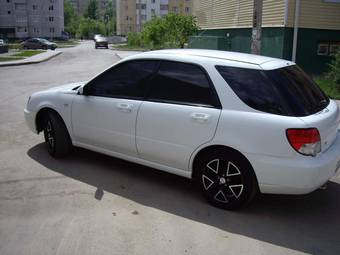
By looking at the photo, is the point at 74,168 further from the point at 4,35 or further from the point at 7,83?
the point at 4,35

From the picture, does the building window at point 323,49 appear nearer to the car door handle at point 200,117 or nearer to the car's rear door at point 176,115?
the car's rear door at point 176,115

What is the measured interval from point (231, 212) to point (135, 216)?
3.38 ft

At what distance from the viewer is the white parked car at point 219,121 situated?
3.93 metres

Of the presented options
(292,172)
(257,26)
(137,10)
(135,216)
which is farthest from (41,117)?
(137,10)

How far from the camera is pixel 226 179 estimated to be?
430cm

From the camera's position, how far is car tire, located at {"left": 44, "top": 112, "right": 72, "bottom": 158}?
227 inches

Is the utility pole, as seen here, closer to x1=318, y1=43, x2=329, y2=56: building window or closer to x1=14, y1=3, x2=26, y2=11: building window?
x1=318, y1=43, x2=329, y2=56: building window

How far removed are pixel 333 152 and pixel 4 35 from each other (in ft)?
309

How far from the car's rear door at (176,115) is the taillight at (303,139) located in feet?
2.60

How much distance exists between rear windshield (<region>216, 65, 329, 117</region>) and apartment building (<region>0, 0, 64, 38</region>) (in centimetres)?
9302

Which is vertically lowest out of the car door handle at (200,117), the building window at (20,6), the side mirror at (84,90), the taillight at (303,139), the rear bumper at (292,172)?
the rear bumper at (292,172)

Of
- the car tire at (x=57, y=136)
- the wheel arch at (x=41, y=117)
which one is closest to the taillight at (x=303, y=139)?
the car tire at (x=57, y=136)

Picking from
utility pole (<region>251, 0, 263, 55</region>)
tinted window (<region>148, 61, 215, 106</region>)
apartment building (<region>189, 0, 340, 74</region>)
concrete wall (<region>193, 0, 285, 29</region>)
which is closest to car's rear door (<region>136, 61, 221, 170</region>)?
tinted window (<region>148, 61, 215, 106</region>)

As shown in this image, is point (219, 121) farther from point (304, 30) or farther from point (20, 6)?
point (20, 6)
